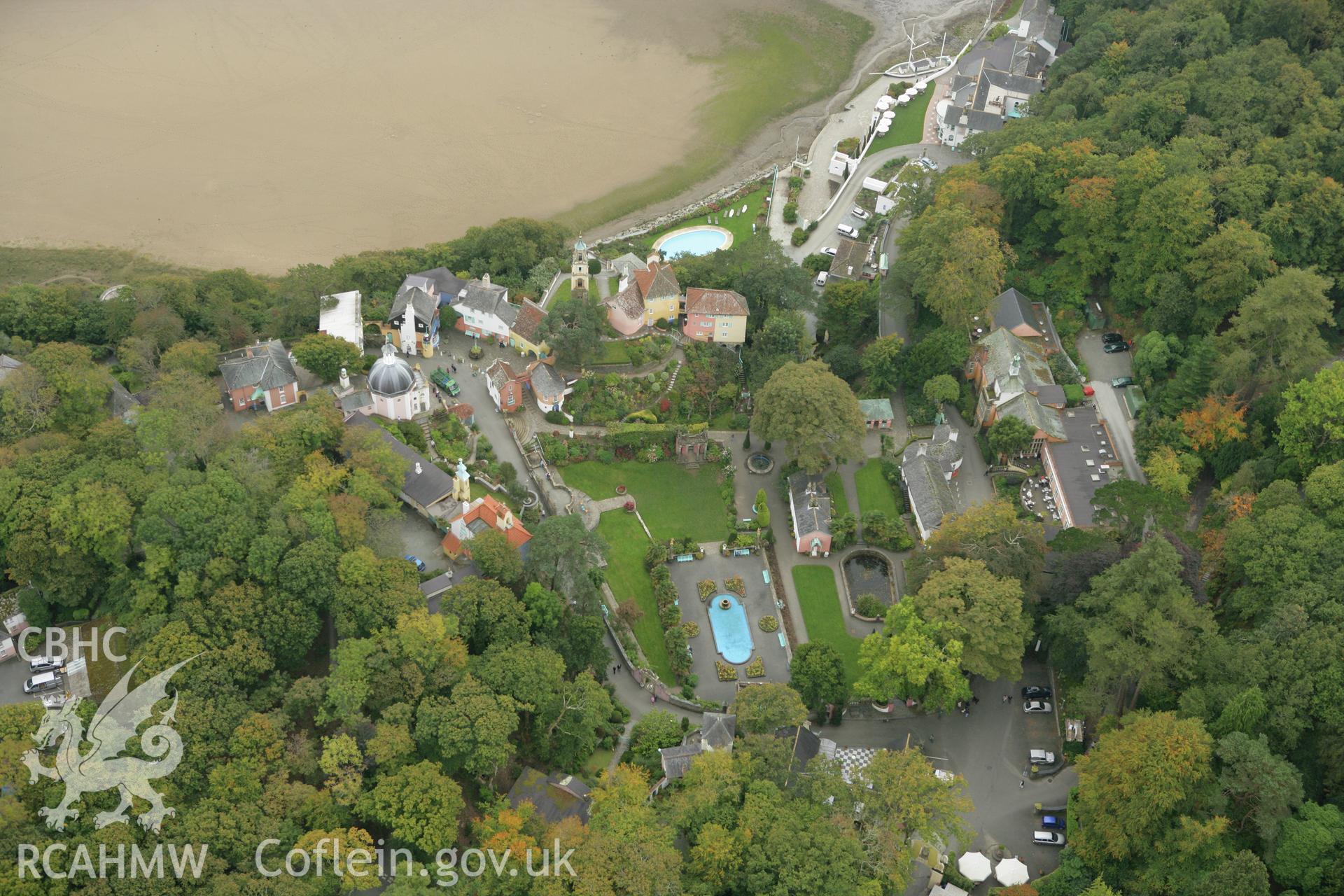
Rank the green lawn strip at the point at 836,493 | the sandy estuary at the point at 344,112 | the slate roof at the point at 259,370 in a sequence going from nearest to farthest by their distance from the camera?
the slate roof at the point at 259,370
the green lawn strip at the point at 836,493
the sandy estuary at the point at 344,112

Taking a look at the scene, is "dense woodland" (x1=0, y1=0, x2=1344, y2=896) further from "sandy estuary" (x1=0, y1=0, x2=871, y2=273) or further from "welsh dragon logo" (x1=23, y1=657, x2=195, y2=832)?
"sandy estuary" (x1=0, y1=0, x2=871, y2=273)

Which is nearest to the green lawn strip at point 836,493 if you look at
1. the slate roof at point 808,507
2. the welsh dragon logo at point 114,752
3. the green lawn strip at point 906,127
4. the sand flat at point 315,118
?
the slate roof at point 808,507

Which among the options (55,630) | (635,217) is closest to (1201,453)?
(635,217)

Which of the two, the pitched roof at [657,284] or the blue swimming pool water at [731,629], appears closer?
the blue swimming pool water at [731,629]

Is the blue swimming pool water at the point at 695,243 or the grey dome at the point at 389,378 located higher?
the grey dome at the point at 389,378

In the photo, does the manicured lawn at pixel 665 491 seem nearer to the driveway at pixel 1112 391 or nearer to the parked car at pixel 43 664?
the driveway at pixel 1112 391

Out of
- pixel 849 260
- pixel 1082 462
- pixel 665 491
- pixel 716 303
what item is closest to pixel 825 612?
pixel 665 491

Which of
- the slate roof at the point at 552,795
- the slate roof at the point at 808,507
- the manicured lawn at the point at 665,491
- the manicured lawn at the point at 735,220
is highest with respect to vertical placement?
the manicured lawn at the point at 735,220
